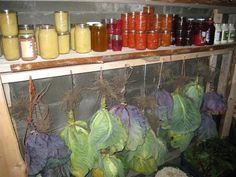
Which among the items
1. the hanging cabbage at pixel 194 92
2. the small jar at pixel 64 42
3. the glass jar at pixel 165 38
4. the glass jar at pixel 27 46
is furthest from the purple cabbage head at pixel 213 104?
the glass jar at pixel 27 46

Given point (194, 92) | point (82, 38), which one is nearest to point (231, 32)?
point (194, 92)

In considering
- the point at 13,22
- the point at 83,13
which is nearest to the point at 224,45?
the point at 83,13

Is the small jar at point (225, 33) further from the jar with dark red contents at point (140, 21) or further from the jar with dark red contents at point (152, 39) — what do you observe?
the jar with dark red contents at point (140, 21)

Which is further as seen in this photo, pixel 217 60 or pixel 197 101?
pixel 217 60

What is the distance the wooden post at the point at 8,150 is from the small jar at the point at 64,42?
36 centimetres

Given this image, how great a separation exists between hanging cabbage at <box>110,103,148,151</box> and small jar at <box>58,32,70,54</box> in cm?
52

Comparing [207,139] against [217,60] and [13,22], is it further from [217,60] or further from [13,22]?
[13,22]

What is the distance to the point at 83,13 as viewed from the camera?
1435 mm

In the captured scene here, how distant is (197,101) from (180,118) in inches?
9.6

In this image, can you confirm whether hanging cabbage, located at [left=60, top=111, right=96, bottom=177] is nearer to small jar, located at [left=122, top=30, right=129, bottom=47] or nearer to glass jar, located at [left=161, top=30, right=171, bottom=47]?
small jar, located at [left=122, top=30, right=129, bottom=47]

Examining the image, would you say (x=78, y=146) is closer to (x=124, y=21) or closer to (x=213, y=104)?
(x=124, y=21)

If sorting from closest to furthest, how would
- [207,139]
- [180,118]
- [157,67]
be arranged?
[180,118] → [157,67] → [207,139]

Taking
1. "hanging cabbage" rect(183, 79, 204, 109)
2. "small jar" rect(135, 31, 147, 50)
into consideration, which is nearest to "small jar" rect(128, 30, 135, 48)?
"small jar" rect(135, 31, 147, 50)

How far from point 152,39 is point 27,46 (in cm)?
76
